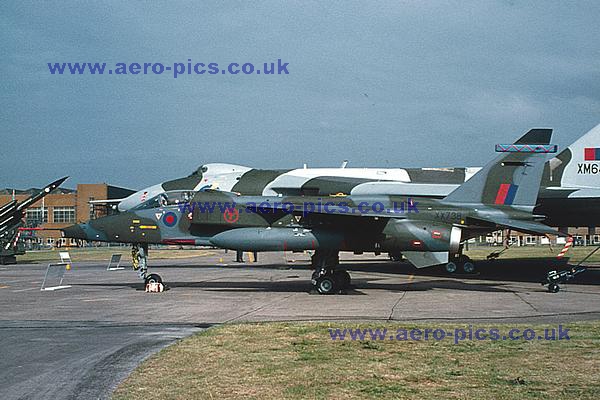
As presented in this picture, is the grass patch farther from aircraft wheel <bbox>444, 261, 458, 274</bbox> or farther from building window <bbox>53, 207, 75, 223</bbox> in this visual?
building window <bbox>53, 207, 75, 223</bbox>

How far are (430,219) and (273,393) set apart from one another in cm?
1261

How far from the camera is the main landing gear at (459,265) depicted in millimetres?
27172

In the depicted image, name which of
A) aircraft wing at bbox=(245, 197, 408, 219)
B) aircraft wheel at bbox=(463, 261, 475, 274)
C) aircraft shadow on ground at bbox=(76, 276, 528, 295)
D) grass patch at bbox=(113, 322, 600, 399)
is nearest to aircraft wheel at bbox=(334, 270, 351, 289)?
aircraft shadow on ground at bbox=(76, 276, 528, 295)

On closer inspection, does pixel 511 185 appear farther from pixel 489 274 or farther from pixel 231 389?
pixel 231 389

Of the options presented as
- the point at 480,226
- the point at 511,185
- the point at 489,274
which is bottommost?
the point at 489,274

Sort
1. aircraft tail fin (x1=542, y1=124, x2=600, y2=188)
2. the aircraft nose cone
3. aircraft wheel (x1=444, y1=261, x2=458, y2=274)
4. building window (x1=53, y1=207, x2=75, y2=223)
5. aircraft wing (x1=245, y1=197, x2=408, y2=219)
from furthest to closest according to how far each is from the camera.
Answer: building window (x1=53, y1=207, x2=75, y2=223)
aircraft wheel (x1=444, y1=261, x2=458, y2=274)
aircraft tail fin (x1=542, y1=124, x2=600, y2=188)
the aircraft nose cone
aircraft wing (x1=245, y1=197, x2=408, y2=219)

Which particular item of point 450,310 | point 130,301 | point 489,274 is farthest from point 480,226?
point 130,301

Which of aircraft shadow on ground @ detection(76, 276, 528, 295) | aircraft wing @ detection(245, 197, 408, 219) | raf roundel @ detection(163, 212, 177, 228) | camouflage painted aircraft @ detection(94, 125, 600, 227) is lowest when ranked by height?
aircraft shadow on ground @ detection(76, 276, 528, 295)

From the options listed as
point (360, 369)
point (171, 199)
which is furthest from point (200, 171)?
point (360, 369)

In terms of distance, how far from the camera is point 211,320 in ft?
42.7

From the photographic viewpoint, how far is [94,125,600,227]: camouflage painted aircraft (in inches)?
921

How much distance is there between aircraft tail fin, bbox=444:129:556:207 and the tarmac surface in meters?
2.94

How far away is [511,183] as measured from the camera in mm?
20172

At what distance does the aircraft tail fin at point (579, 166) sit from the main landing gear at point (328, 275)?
33.0 feet
